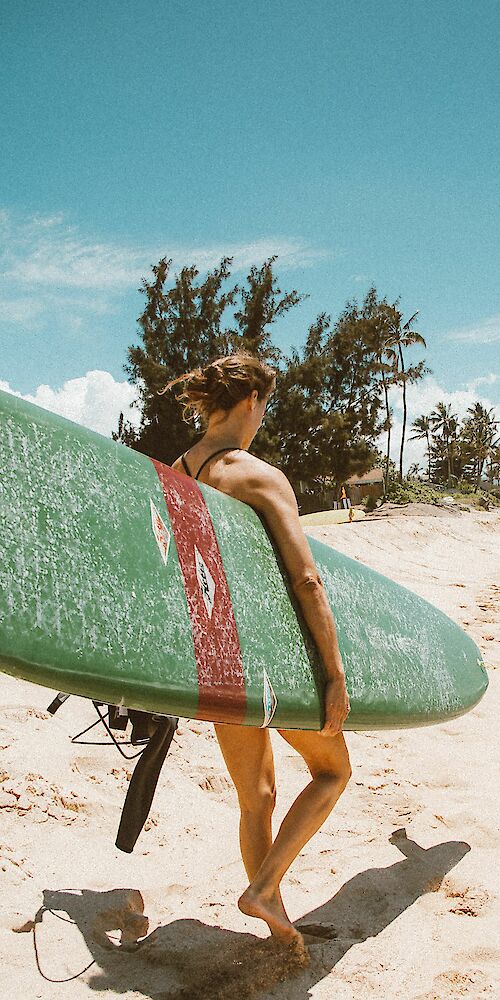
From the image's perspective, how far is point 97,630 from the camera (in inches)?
60.1

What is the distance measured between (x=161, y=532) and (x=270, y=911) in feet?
3.31

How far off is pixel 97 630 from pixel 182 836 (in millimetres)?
1526

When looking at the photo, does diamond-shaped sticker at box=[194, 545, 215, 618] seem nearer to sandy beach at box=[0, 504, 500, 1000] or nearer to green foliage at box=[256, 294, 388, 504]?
sandy beach at box=[0, 504, 500, 1000]

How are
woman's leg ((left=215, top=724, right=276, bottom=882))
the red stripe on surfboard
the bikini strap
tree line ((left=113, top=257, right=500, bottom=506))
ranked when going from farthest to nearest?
1. tree line ((left=113, top=257, right=500, bottom=506))
2. the bikini strap
3. woman's leg ((left=215, top=724, right=276, bottom=882))
4. the red stripe on surfboard

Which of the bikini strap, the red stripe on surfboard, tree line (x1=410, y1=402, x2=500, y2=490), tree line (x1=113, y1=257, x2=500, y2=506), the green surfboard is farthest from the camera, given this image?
tree line (x1=410, y1=402, x2=500, y2=490)

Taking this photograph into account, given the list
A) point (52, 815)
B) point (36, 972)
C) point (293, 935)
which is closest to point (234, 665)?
point (293, 935)

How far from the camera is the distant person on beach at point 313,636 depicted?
5.93ft

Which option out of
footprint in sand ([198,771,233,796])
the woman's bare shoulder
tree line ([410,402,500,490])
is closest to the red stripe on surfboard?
the woman's bare shoulder

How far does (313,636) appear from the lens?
1.85m

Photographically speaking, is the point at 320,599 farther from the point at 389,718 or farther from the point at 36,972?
the point at 36,972

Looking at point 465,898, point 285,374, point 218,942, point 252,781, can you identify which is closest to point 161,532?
point 252,781

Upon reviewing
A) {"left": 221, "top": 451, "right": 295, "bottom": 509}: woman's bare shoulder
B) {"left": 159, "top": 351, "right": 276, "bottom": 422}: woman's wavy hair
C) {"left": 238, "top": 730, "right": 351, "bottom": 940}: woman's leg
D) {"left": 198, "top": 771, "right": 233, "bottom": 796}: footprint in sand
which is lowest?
{"left": 198, "top": 771, "right": 233, "bottom": 796}: footprint in sand

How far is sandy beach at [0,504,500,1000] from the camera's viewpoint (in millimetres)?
1821

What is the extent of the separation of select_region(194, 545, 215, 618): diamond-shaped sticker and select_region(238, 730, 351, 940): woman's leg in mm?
443
